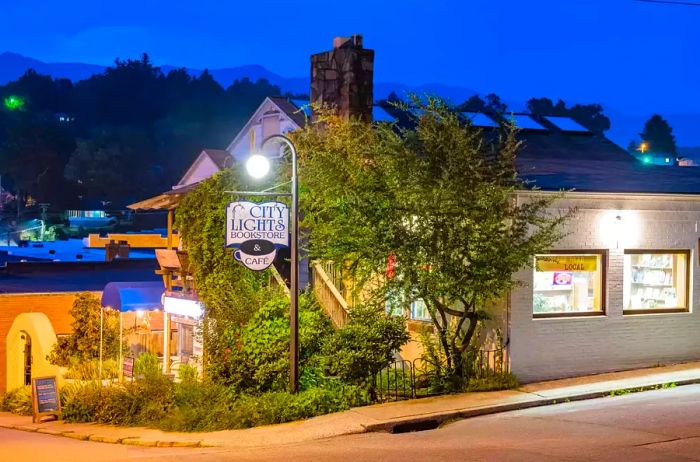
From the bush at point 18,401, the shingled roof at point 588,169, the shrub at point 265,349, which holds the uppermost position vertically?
the shingled roof at point 588,169

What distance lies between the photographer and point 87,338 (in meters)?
22.5

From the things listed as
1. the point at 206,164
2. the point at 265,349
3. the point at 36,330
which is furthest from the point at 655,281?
the point at 206,164

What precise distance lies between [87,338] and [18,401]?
7.04 ft

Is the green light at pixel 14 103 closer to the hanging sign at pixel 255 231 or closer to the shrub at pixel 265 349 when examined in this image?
the shrub at pixel 265 349

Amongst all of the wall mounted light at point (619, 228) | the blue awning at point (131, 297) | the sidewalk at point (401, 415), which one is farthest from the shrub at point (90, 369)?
the wall mounted light at point (619, 228)

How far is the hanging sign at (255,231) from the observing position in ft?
50.3

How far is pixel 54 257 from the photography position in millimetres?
60438

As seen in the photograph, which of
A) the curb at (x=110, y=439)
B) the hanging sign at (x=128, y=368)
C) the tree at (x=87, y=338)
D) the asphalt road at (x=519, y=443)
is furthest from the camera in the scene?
the tree at (x=87, y=338)

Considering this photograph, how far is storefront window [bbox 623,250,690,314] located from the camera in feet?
59.7

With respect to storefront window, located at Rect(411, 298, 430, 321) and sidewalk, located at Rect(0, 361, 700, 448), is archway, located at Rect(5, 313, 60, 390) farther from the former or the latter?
storefront window, located at Rect(411, 298, 430, 321)

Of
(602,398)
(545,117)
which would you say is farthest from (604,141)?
(602,398)

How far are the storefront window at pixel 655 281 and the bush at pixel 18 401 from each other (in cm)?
1331

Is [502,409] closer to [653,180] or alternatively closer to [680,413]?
[680,413]

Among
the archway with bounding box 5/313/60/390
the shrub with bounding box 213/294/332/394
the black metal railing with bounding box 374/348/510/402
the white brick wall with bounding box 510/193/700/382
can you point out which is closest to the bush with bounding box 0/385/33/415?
the archway with bounding box 5/313/60/390
